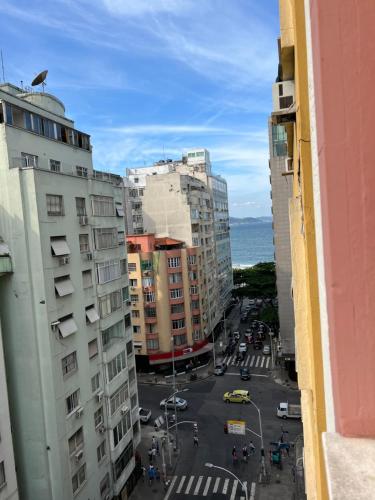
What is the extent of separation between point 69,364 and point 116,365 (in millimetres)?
5961

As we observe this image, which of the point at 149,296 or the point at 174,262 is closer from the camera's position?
the point at 149,296

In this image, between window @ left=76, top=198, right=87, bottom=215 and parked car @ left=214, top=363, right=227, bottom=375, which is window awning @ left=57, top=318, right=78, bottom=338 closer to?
window @ left=76, top=198, right=87, bottom=215

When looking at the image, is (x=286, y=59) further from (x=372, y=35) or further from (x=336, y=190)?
(x=336, y=190)

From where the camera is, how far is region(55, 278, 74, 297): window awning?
22438 mm

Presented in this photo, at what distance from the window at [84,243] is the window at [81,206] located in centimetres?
147

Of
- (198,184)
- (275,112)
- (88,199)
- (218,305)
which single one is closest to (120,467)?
(88,199)

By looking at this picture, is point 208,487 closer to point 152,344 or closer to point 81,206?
point 81,206

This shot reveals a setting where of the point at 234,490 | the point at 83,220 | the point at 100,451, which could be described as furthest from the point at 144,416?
the point at 83,220

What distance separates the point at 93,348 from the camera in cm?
2634

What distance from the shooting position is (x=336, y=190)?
70.2 inches

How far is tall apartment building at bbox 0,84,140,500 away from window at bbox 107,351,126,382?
0.07m

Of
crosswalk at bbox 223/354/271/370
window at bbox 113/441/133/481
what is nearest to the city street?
crosswalk at bbox 223/354/271/370

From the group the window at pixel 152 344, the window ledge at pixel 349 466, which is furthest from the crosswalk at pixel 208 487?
the window ledge at pixel 349 466

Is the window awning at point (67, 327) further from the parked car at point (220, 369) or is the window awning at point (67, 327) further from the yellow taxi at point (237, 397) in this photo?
the parked car at point (220, 369)
